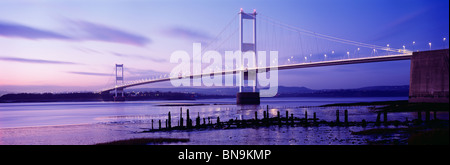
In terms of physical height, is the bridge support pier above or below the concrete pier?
below

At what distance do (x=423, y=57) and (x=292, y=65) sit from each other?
17766mm

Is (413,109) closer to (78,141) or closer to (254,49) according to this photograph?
(78,141)

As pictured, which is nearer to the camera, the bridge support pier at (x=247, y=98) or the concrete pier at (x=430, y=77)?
the concrete pier at (x=430, y=77)

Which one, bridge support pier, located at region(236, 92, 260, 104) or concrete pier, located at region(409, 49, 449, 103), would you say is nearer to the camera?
concrete pier, located at region(409, 49, 449, 103)

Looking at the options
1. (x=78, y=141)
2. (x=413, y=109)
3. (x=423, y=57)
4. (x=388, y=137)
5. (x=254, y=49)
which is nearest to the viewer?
(x=388, y=137)

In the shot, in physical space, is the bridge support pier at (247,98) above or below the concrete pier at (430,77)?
below

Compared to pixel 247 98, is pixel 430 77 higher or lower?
higher

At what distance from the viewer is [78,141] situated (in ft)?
54.3

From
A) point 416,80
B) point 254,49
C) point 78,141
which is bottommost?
point 78,141

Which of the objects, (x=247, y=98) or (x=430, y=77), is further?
(x=247, y=98)
